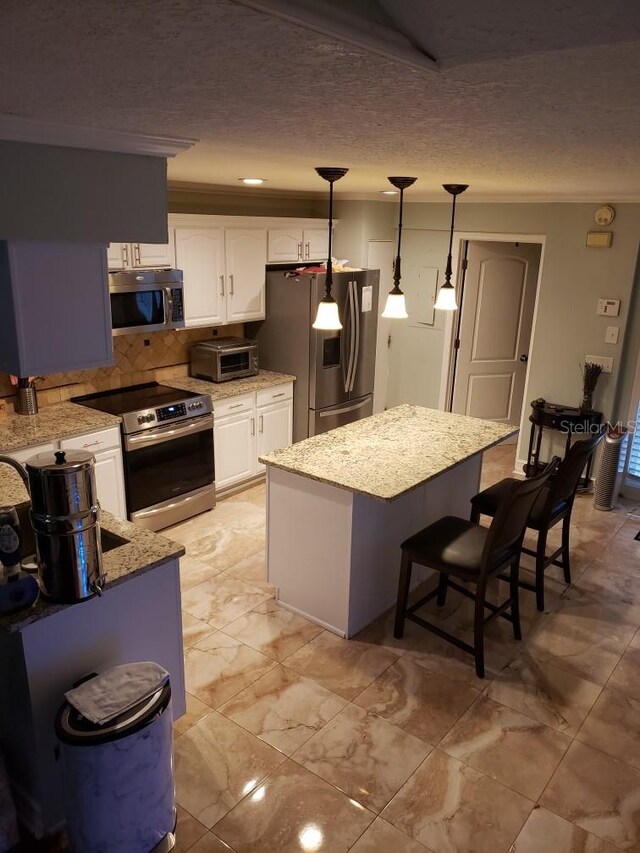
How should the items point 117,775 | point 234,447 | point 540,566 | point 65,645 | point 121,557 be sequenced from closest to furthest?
point 117,775
point 65,645
point 121,557
point 540,566
point 234,447

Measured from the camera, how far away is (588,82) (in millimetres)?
1091

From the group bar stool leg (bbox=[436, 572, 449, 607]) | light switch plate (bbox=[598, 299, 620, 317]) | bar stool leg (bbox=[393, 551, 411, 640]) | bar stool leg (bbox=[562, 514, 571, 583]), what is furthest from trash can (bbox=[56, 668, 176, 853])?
light switch plate (bbox=[598, 299, 620, 317])

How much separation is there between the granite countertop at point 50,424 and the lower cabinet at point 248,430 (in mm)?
941

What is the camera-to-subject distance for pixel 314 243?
5594 millimetres

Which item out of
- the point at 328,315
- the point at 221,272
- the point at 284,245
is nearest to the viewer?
the point at 328,315

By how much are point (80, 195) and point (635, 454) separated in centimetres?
464

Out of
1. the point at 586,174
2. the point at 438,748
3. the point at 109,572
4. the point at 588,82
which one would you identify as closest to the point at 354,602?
the point at 438,748

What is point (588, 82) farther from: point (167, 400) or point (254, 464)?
point (254, 464)

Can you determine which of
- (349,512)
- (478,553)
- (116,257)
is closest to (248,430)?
(116,257)

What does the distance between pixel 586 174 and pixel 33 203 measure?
233cm

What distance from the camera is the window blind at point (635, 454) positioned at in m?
5.09

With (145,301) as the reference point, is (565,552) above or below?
below

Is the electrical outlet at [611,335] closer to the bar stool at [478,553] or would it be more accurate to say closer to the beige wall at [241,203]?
the bar stool at [478,553]

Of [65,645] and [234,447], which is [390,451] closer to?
[234,447]
